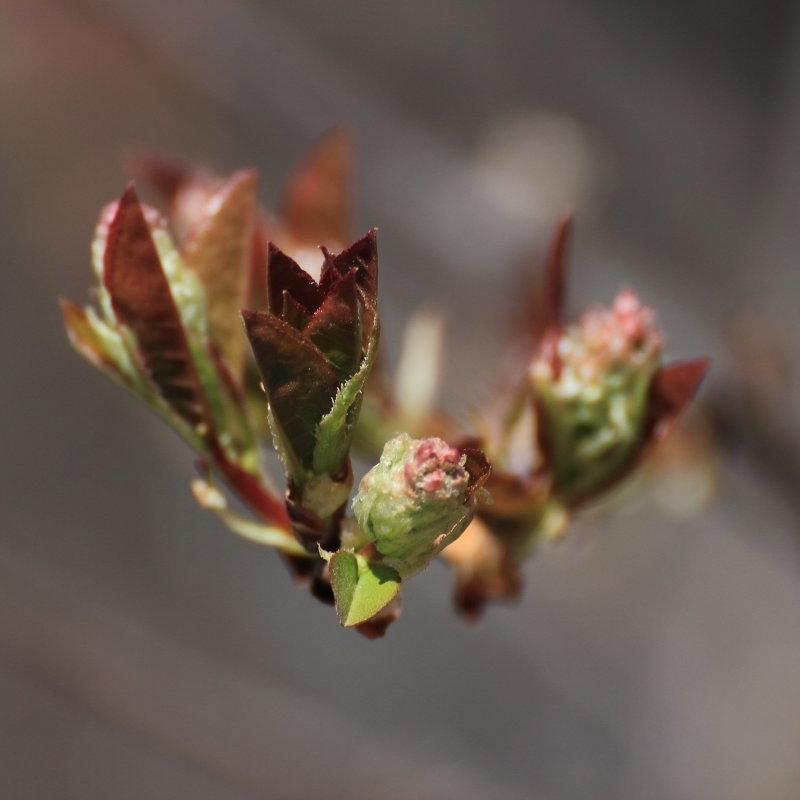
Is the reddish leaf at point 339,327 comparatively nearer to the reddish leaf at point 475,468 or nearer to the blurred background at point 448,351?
the reddish leaf at point 475,468

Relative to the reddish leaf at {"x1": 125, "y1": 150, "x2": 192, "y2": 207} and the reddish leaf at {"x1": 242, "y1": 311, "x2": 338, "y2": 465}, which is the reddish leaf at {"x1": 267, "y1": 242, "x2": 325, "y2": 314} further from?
the reddish leaf at {"x1": 125, "y1": 150, "x2": 192, "y2": 207}

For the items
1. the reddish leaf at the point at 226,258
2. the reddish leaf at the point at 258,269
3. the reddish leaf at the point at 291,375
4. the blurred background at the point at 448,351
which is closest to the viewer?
the reddish leaf at the point at 291,375

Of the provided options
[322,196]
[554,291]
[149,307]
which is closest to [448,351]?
[322,196]

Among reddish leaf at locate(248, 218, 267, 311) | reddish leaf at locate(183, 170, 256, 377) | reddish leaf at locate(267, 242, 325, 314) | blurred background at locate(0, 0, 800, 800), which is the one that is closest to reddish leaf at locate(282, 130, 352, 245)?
reddish leaf at locate(248, 218, 267, 311)

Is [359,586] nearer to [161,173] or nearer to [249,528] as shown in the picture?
[249,528]

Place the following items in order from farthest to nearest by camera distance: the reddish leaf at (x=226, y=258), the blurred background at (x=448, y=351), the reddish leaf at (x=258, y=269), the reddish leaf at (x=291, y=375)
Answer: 1. the blurred background at (x=448, y=351)
2. the reddish leaf at (x=258, y=269)
3. the reddish leaf at (x=226, y=258)
4. the reddish leaf at (x=291, y=375)

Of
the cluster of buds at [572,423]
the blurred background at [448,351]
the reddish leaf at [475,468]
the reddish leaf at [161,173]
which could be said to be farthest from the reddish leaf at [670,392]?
the blurred background at [448,351]
